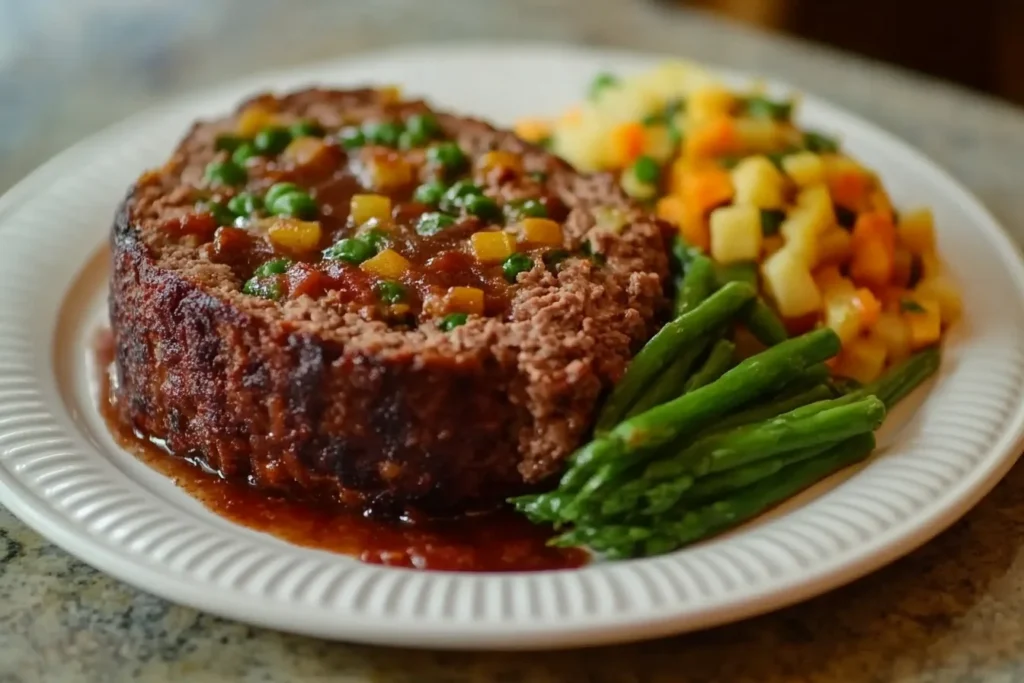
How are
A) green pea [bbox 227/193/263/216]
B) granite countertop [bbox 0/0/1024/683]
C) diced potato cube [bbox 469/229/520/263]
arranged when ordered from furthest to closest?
green pea [bbox 227/193/263/216], diced potato cube [bbox 469/229/520/263], granite countertop [bbox 0/0/1024/683]

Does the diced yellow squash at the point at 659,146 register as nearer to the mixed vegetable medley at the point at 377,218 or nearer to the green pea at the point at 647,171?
the green pea at the point at 647,171

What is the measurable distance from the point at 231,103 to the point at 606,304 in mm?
2910

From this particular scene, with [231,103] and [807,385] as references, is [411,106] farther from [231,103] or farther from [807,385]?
[807,385]

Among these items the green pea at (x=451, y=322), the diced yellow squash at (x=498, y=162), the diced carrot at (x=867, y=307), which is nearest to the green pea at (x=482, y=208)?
the diced yellow squash at (x=498, y=162)

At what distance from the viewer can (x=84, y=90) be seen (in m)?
6.58

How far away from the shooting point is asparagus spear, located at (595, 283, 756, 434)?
347 centimetres

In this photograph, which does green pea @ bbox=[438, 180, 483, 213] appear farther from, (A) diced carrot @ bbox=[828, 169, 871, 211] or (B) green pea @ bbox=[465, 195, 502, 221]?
(A) diced carrot @ bbox=[828, 169, 871, 211]

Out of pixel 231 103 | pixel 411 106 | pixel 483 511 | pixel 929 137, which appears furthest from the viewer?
pixel 929 137

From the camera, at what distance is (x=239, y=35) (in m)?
7.43

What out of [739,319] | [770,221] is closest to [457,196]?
[739,319]

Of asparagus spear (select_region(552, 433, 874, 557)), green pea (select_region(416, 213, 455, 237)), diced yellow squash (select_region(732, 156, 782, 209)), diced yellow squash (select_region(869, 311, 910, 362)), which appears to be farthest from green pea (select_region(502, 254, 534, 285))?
diced yellow squash (select_region(869, 311, 910, 362))

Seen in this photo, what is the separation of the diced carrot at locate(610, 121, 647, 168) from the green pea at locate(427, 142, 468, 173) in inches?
28.3

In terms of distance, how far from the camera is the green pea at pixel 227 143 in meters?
4.45

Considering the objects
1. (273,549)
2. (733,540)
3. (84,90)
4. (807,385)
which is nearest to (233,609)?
(273,549)
